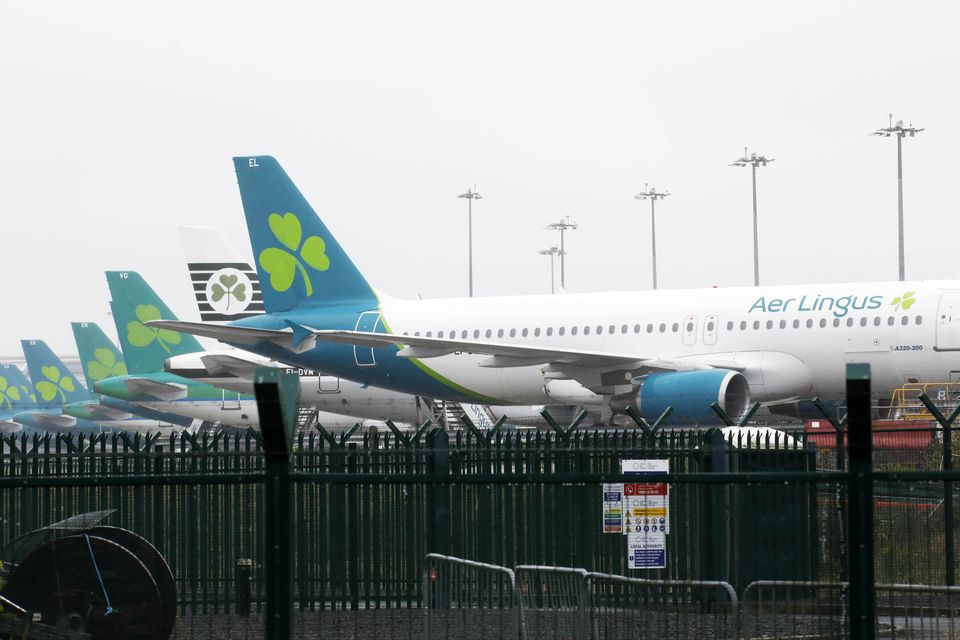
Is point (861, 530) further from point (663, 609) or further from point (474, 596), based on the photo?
point (474, 596)

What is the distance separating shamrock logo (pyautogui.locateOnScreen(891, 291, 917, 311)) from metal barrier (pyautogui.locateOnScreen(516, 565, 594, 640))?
2046 centimetres

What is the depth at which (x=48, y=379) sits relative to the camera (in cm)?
7506

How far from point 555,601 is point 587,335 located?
22973 mm

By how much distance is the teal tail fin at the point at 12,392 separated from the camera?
83.5 metres

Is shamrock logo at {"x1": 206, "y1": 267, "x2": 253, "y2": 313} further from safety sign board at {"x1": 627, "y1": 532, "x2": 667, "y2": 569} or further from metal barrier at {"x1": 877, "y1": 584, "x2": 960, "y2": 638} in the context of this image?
metal barrier at {"x1": 877, "y1": 584, "x2": 960, "y2": 638}

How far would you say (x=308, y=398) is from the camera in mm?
40719

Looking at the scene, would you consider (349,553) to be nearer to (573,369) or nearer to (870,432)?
(870,432)

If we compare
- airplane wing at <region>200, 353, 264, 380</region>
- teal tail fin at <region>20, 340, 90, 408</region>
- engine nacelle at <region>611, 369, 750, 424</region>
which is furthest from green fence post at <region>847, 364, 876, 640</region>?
teal tail fin at <region>20, 340, 90, 408</region>

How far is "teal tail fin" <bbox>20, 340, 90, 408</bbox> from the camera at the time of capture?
74.8 m

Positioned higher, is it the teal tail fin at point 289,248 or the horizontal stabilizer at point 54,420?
the teal tail fin at point 289,248

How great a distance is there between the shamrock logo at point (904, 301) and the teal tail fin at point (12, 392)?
64.0 metres

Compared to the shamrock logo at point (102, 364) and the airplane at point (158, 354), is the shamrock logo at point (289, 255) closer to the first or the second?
the airplane at point (158, 354)

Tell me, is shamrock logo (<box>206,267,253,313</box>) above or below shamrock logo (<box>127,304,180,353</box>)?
above

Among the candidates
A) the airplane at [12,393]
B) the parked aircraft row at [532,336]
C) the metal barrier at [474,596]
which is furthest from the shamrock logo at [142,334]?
the metal barrier at [474,596]
